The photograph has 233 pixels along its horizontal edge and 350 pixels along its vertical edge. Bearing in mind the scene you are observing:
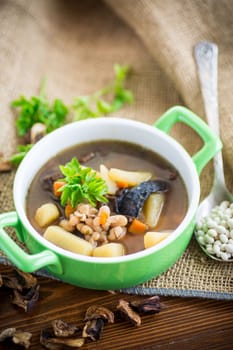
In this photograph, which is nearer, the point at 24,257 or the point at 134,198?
the point at 24,257

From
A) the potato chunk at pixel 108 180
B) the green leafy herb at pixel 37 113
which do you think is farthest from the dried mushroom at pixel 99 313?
the green leafy herb at pixel 37 113

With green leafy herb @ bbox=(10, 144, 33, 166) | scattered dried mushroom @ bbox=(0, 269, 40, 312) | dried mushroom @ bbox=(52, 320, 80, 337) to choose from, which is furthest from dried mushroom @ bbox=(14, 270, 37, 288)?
green leafy herb @ bbox=(10, 144, 33, 166)

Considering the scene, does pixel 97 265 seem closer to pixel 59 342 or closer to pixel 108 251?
pixel 108 251

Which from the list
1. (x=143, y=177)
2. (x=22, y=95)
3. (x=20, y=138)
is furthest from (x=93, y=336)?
(x=22, y=95)

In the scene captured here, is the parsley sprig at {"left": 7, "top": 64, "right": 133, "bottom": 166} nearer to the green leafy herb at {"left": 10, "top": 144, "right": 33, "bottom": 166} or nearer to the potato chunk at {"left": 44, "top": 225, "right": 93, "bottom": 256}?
the green leafy herb at {"left": 10, "top": 144, "right": 33, "bottom": 166}

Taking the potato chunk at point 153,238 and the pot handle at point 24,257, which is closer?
the pot handle at point 24,257

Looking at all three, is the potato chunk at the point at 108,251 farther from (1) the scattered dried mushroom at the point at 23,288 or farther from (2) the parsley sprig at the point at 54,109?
(2) the parsley sprig at the point at 54,109

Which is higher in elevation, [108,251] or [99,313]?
[108,251]

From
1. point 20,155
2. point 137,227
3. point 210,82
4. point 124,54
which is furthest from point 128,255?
point 124,54
